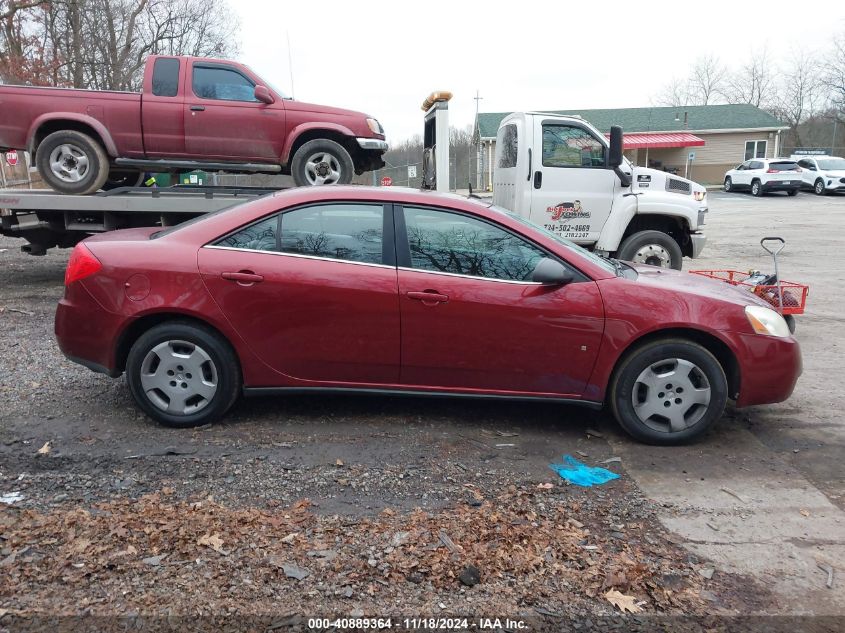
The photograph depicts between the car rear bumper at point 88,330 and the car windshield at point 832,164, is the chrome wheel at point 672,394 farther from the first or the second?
the car windshield at point 832,164

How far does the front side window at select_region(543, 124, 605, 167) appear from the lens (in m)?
8.59

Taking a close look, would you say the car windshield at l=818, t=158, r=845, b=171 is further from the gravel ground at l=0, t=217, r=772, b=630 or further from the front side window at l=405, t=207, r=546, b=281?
the front side window at l=405, t=207, r=546, b=281

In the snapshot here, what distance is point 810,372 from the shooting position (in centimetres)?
602

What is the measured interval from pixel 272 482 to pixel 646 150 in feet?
133

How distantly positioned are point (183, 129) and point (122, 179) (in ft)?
6.32

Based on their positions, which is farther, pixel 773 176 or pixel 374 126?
pixel 773 176

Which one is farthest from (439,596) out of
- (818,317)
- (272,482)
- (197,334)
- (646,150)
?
(646,150)

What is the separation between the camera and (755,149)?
42281mm

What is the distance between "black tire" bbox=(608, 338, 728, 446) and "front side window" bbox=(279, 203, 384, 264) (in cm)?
174

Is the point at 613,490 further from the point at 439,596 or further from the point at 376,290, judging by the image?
the point at 376,290

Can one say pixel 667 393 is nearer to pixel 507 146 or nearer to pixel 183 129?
pixel 507 146

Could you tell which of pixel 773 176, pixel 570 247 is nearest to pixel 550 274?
pixel 570 247

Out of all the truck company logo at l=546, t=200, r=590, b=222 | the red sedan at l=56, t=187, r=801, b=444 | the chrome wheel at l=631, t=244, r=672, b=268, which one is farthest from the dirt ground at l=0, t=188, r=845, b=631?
the truck company logo at l=546, t=200, r=590, b=222

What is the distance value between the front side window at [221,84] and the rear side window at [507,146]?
3.35 meters
